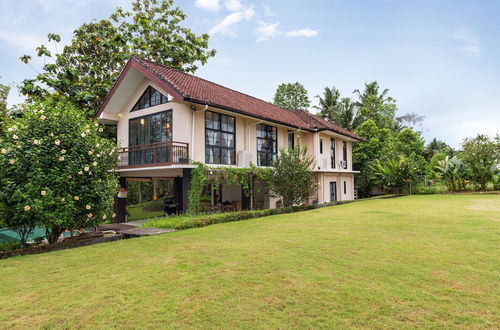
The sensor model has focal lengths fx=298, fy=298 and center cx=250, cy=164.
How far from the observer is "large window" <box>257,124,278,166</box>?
56.4 feet

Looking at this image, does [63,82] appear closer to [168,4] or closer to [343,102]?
[168,4]

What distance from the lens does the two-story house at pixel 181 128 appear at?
43.1 ft

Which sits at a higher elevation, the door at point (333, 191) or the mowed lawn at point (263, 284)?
the door at point (333, 191)

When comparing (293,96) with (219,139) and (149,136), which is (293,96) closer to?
(219,139)

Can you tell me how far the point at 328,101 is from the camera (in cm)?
3953

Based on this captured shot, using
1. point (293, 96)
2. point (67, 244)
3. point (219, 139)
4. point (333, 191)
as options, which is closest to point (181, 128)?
point (219, 139)

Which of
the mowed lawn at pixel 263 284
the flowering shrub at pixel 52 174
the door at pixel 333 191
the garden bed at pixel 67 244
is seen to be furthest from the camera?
the door at pixel 333 191

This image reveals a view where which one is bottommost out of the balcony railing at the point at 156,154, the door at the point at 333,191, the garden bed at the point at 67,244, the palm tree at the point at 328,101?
the garden bed at the point at 67,244

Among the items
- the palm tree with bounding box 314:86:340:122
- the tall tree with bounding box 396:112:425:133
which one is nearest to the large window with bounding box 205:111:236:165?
the palm tree with bounding box 314:86:340:122

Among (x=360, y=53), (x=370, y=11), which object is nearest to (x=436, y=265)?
(x=370, y=11)

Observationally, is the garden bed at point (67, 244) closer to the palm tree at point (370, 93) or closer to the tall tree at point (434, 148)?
the palm tree at point (370, 93)

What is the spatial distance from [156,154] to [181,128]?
6.31 feet

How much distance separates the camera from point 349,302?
3859 millimetres

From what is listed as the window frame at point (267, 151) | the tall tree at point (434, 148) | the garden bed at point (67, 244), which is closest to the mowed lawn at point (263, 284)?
the garden bed at point (67, 244)
